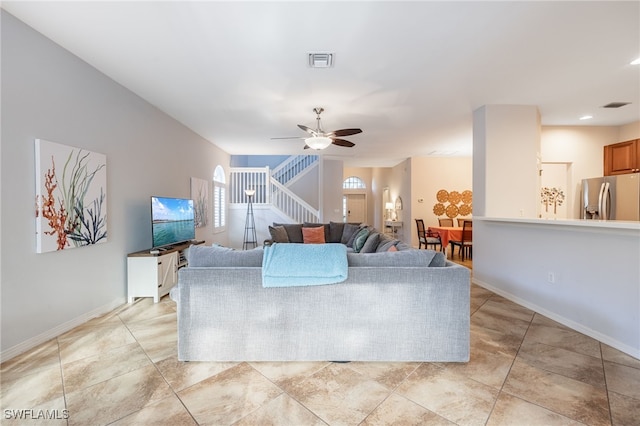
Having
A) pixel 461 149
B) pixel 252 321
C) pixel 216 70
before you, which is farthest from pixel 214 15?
pixel 461 149

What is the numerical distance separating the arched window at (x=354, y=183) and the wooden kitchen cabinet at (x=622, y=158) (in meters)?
8.25

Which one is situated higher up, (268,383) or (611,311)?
(611,311)

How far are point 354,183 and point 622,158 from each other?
8.75 meters

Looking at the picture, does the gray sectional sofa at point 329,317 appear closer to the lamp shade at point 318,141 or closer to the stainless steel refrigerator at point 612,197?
the lamp shade at point 318,141

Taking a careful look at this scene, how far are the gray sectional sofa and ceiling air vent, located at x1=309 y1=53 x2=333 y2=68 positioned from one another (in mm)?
2109

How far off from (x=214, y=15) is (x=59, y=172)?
6.69ft

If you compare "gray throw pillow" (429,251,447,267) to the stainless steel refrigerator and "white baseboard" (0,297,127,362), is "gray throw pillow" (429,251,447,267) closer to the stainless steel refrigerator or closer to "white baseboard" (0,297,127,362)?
"white baseboard" (0,297,127,362)

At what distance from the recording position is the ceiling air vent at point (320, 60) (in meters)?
2.65

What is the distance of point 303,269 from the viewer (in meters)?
2.10

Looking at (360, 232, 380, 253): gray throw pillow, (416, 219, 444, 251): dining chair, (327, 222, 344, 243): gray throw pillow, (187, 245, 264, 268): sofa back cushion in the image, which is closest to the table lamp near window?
(416, 219, 444, 251): dining chair

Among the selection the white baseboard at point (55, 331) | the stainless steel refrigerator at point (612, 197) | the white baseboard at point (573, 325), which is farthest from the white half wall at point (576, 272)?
the white baseboard at point (55, 331)

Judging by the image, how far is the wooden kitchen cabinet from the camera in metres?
4.49

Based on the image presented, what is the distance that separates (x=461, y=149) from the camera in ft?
22.6

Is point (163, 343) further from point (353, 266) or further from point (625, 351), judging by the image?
point (625, 351)
